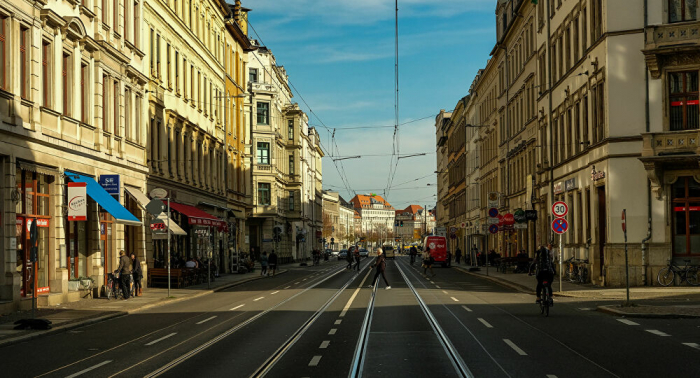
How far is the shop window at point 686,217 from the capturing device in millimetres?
33125

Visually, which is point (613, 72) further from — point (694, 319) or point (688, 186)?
point (694, 319)

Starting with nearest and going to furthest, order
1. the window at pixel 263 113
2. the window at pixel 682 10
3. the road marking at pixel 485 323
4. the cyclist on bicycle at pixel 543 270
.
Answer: the road marking at pixel 485 323, the cyclist on bicycle at pixel 543 270, the window at pixel 682 10, the window at pixel 263 113

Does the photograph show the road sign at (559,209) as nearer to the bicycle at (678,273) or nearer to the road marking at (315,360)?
the bicycle at (678,273)

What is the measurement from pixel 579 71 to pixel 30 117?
77.4ft

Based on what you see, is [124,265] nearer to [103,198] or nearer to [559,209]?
[103,198]

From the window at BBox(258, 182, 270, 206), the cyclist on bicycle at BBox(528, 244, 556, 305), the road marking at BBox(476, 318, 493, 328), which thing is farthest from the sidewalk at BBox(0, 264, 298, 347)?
the window at BBox(258, 182, 270, 206)

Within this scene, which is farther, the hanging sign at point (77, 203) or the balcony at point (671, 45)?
the balcony at point (671, 45)

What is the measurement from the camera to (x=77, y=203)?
27297mm

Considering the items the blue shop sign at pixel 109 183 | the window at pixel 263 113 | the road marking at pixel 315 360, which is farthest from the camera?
the window at pixel 263 113

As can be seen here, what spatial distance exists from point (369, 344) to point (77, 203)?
14.5m

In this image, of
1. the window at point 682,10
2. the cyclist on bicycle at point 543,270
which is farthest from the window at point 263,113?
the cyclist on bicycle at point 543,270

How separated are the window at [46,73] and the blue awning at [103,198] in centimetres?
260

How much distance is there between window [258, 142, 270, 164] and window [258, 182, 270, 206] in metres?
2.30

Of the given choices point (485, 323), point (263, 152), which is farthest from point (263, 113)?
point (485, 323)
